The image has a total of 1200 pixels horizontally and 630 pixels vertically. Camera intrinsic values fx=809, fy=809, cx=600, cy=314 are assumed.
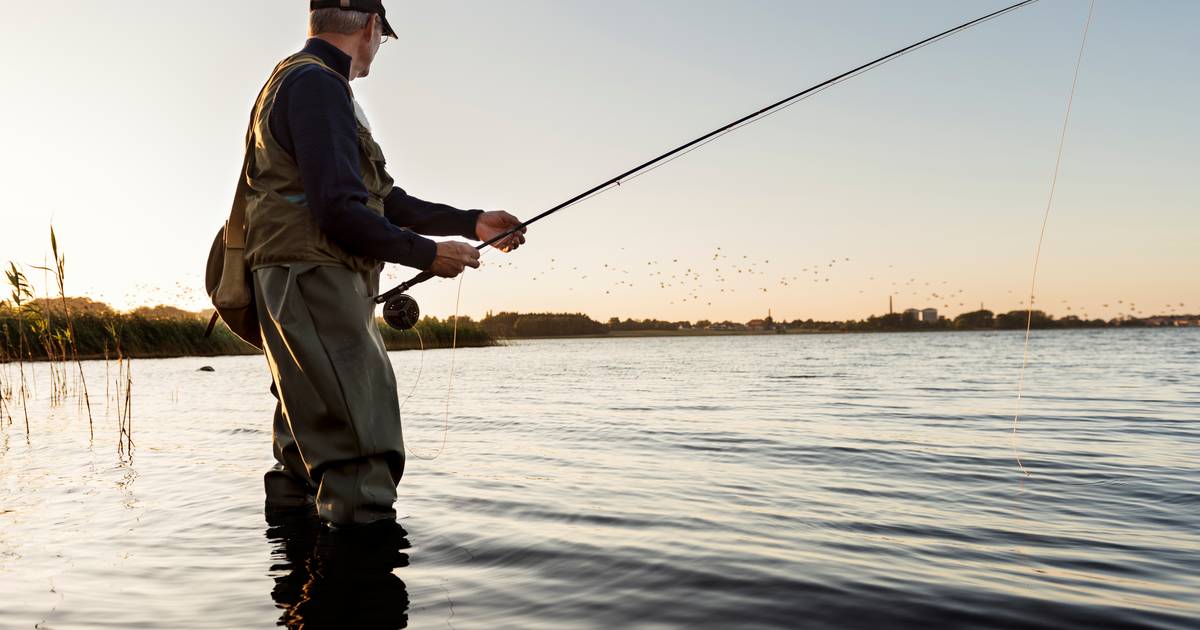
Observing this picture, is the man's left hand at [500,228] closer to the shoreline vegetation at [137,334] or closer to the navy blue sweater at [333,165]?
the navy blue sweater at [333,165]

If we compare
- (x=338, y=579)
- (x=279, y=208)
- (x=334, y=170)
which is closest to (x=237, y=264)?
(x=279, y=208)

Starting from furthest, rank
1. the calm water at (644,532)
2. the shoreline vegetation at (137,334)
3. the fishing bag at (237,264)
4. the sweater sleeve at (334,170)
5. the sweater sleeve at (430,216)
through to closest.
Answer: the shoreline vegetation at (137,334)
the sweater sleeve at (430,216)
the fishing bag at (237,264)
the sweater sleeve at (334,170)
the calm water at (644,532)

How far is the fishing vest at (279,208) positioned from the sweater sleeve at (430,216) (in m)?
0.70

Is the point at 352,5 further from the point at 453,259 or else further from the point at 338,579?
the point at 338,579

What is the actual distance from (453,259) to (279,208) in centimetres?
70

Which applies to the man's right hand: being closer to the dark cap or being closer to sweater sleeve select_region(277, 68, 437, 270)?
sweater sleeve select_region(277, 68, 437, 270)

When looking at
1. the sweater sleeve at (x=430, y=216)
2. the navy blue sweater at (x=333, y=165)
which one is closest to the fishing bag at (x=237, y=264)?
the navy blue sweater at (x=333, y=165)

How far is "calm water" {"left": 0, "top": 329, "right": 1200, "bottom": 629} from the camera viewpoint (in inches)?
104

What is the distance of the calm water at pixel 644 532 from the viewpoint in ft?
8.63

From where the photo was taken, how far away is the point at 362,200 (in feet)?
10.1

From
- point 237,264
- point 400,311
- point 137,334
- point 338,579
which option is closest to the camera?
point 338,579

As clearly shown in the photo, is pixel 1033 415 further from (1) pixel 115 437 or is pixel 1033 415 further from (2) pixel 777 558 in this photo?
(1) pixel 115 437

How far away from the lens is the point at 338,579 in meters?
2.84

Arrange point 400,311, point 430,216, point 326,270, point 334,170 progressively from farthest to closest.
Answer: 1. point 430,216
2. point 400,311
3. point 326,270
4. point 334,170
